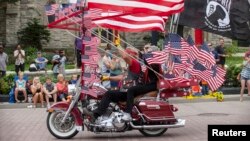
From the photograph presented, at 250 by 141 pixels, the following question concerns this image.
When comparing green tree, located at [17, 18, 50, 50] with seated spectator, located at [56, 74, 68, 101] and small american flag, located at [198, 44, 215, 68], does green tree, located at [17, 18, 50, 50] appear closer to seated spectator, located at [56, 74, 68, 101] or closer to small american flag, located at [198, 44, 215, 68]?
seated spectator, located at [56, 74, 68, 101]

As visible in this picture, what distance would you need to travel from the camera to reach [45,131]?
14.4 metres

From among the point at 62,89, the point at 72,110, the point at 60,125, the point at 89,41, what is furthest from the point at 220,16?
the point at 62,89

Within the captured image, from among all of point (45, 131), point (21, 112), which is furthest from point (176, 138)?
point (21, 112)

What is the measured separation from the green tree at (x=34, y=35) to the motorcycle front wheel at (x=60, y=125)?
27.0 m

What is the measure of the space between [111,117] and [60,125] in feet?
3.41

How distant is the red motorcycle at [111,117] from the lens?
42.9ft

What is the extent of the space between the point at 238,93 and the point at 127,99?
10.4 metres

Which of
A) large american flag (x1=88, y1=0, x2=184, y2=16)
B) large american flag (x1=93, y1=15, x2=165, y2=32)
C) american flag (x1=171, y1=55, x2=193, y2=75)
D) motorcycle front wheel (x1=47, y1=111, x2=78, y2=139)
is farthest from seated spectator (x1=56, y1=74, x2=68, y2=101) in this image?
large american flag (x1=88, y1=0, x2=184, y2=16)

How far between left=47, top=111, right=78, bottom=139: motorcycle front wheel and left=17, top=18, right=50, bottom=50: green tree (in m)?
27.0

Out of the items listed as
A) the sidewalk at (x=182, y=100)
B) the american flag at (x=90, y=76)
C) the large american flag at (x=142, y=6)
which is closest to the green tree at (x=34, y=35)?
the sidewalk at (x=182, y=100)

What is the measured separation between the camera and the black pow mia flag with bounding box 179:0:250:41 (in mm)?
14906

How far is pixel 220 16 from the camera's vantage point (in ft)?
48.9

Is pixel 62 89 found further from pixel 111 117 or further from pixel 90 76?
pixel 90 76

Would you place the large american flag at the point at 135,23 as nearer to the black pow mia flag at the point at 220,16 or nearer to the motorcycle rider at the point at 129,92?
the black pow mia flag at the point at 220,16
